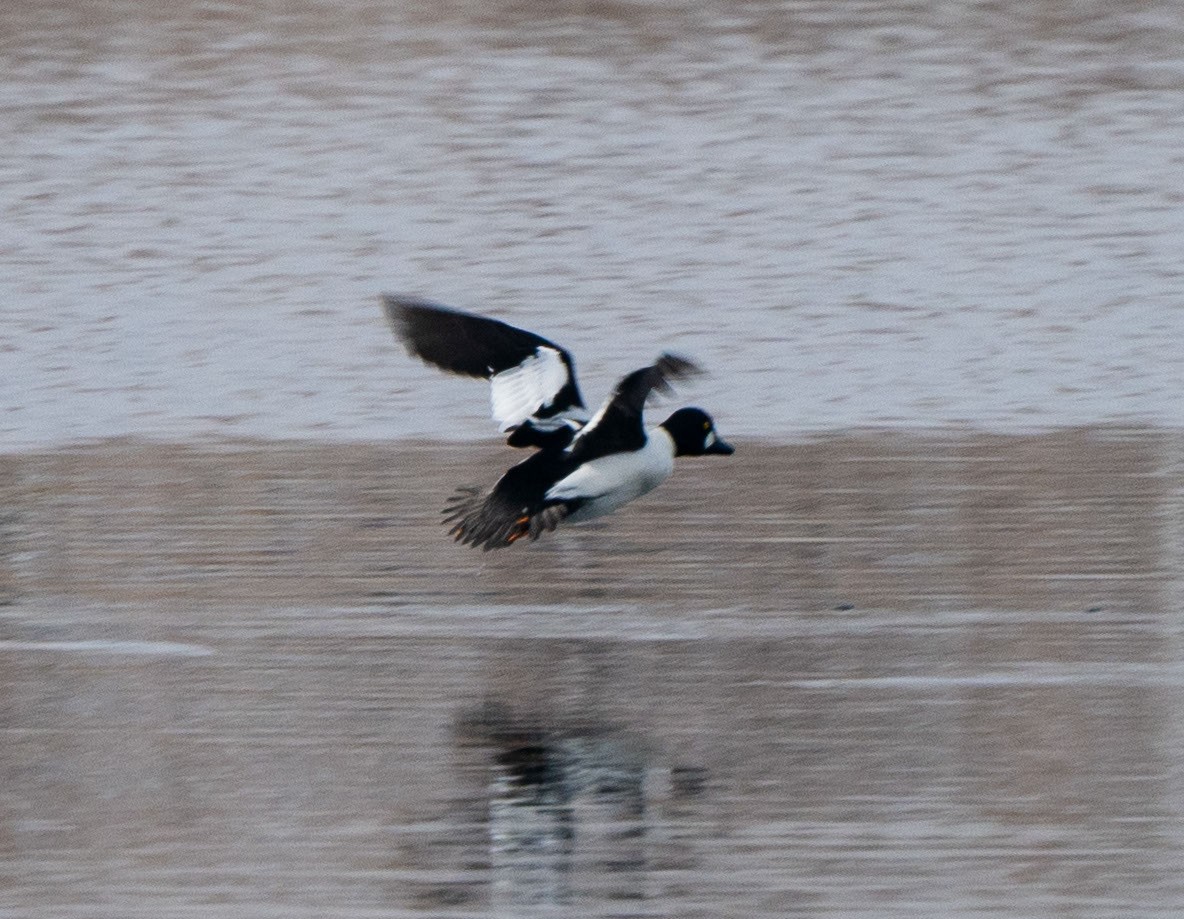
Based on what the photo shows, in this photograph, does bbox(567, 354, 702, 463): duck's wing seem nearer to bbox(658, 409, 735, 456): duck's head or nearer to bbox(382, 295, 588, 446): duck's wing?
bbox(382, 295, 588, 446): duck's wing

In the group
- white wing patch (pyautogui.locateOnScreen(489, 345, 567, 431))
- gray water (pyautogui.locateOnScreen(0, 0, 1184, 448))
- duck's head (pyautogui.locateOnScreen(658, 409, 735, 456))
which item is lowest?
gray water (pyautogui.locateOnScreen(0, 0, 1184, 448))

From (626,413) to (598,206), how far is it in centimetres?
671

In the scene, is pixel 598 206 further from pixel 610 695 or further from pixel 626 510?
pixel 610 695

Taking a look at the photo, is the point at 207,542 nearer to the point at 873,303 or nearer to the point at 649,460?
the point at 649,460

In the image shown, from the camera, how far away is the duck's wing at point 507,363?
327 inches

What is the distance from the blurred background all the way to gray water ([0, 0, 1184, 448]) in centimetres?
4

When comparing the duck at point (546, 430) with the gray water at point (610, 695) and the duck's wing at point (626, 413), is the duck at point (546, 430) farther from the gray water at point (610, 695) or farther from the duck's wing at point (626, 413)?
the gray water at point (610, 695)

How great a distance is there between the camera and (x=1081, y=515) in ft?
28.7

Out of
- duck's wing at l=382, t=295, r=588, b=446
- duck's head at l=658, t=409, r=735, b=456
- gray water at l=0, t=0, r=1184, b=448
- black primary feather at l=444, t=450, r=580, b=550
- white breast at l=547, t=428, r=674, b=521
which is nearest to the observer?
black primary feather at l=444, t=450, r=580, b=550

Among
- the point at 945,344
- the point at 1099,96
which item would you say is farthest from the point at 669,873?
the point at 1099,96

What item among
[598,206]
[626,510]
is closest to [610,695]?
[626,510]

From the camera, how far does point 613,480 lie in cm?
796

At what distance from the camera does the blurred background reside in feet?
17.1

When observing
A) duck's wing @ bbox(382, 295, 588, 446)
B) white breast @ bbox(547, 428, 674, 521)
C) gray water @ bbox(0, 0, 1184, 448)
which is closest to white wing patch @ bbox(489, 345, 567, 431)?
duck's wing @ bbox(382, 295, 588, 446)
